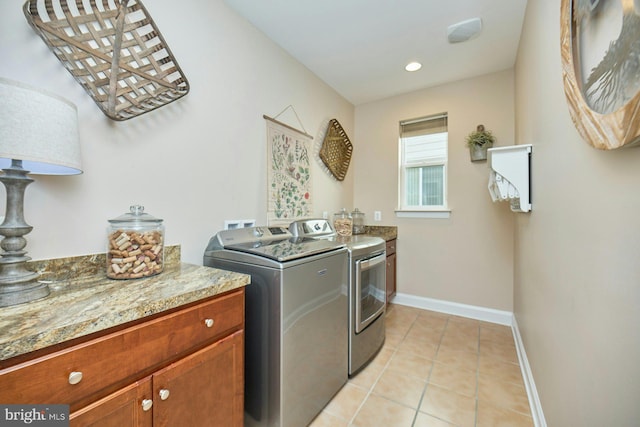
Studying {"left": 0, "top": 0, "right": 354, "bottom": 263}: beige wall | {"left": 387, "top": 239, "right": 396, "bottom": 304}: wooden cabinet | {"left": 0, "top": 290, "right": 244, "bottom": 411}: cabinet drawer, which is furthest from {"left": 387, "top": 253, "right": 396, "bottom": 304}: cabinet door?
{"left": 0, "top": 290, "right": 244, "bottom": 411}: cabinet drawer

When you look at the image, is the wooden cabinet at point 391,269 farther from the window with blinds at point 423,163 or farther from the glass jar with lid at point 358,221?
the window with blinds at point 423,163

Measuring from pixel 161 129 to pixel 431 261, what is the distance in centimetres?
286

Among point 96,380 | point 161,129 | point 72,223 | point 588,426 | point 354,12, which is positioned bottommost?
point 588,426

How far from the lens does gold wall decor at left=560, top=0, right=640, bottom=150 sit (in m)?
0.51

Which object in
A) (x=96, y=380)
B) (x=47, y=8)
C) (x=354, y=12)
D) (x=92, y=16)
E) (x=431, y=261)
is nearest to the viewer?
(x=96, y=380)

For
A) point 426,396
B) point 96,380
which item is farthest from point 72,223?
point 426,396

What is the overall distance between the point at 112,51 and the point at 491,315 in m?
3.61

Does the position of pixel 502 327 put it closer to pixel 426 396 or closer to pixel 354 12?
pixel 426 396

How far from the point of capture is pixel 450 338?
231 centimetres

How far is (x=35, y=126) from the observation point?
759 mm

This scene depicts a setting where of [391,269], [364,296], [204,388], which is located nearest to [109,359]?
[204,388]

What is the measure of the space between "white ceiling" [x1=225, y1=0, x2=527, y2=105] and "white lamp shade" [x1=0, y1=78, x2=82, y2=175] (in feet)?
4.87

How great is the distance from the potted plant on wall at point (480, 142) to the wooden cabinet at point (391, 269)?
1.27 metres

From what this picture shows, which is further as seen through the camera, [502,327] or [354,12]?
[502,327]
